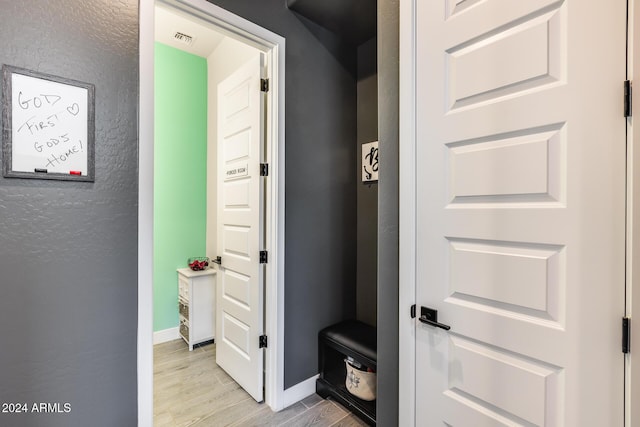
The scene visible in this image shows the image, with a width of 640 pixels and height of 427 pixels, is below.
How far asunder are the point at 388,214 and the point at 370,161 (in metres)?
1.15

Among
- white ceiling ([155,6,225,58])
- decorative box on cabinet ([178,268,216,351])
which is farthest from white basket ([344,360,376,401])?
white ceiling ([155,6,225,58])

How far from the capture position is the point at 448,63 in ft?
3.76

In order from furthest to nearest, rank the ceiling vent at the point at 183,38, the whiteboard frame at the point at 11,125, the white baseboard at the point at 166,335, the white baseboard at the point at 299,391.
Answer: the white baseboard at the point at 166,335, the ceiling vent at the point at 183,38, the white baseboard at the point at 299,391, the whiteboard frame at the point at 11,125

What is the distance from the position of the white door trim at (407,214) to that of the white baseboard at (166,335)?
2683 mm

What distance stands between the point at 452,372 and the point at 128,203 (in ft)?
5.18

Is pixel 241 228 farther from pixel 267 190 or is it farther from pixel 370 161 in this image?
pixel 370 161

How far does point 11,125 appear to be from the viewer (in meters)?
1.15

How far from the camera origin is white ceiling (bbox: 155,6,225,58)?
2.64 meters

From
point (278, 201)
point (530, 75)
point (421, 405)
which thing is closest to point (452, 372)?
point (421, 405)

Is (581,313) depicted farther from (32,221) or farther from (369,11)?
(369,11)

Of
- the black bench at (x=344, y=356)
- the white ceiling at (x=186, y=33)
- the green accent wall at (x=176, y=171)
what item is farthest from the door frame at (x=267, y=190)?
the green accent wall at (x=176, y=171)

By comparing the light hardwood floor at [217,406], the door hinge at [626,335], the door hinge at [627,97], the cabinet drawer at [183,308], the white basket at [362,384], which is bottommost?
the light hardwood floor at [217,406]

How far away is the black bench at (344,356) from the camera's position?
188 cm

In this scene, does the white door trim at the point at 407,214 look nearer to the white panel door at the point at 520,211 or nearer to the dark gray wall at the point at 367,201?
the white panel door at the point at 520,211
